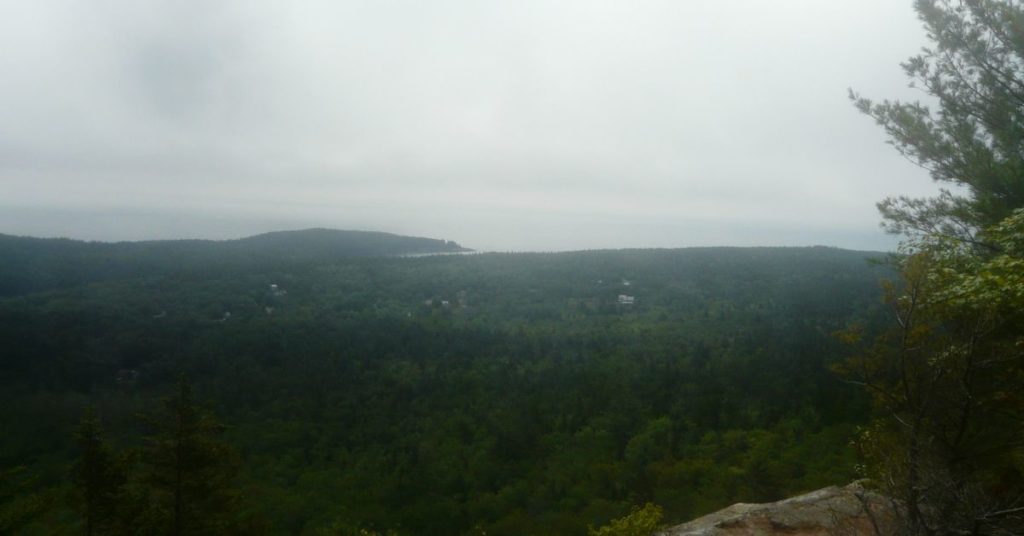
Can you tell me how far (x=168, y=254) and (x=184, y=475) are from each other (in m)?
64.8

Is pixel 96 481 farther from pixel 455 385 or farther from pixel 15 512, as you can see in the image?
pixel 455 385

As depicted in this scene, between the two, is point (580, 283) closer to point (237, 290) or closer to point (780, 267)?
point (780, 267)

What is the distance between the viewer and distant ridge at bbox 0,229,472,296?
54.4m

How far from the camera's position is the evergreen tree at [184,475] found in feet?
36.0

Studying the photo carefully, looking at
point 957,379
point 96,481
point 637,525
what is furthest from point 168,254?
point 957,379

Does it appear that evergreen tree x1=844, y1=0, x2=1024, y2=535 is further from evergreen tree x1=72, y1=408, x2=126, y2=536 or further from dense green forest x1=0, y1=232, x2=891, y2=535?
evergreen tree x1=72, y1=408, x2=126, y2=536

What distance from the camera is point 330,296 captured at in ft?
182

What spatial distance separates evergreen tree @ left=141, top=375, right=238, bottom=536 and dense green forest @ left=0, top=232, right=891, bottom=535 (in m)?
0.23

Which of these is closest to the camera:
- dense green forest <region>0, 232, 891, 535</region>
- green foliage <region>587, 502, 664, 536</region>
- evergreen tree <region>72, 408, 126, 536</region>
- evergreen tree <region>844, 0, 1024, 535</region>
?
evergreen tree <region>844, 0, 1024, 535</region>

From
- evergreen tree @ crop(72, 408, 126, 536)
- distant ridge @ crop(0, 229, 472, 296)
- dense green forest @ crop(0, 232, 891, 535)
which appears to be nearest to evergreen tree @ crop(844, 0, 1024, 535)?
dense green forest @ crop(0, 232, 891, 535)

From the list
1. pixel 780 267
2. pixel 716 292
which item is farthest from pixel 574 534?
pixel 780 267

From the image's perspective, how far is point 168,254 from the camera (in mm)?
67312

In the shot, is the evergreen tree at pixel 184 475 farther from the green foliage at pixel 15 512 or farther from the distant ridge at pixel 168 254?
the distant ridge at pixel 168 254

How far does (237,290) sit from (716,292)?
4144cm
